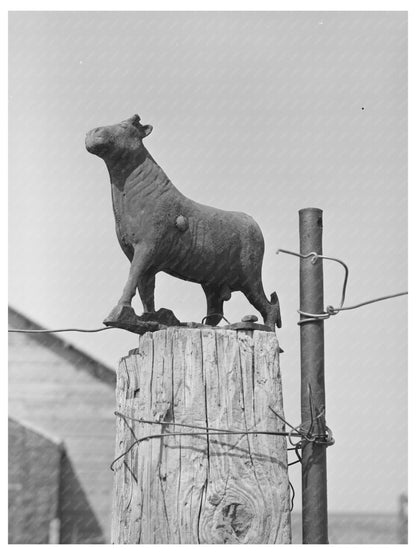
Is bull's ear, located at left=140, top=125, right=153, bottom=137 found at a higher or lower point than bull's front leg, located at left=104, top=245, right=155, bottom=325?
higher

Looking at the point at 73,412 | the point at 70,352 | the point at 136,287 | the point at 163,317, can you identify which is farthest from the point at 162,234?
the point at 70,352

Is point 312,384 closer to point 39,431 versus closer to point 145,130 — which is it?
point 145,130

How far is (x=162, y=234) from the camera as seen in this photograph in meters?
3.82

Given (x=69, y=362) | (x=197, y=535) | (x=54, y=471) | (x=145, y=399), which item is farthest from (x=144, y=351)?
(x=69, y=362)

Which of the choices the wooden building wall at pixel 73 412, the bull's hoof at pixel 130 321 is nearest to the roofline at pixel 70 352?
the wooden building wall at pixel 73 412

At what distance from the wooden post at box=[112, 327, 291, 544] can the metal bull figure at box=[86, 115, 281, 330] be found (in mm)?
399

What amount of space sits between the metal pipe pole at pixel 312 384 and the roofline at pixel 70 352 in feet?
36.7

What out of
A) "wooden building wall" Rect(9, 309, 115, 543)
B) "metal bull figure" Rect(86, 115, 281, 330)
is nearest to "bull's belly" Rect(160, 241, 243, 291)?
"metal bull figure" Rect(86, 115, 281, 330)

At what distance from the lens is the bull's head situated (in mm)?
3900

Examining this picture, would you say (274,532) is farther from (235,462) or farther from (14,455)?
(14,455)

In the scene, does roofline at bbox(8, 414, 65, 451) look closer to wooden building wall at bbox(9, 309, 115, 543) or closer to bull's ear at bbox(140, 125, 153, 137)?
wooden building wall at bbox(9, 309, 115, 543)

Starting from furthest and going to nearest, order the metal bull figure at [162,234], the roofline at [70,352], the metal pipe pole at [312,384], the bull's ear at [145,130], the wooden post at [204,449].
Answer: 1. the roofline at [70,352]
2. the bull's ear at [145,130]
3. the metal bull figure at [162,234]
4. the metal pipe pole at [312,384]
5. the wooden post at [204,449]

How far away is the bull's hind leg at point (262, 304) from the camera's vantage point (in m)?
4.12

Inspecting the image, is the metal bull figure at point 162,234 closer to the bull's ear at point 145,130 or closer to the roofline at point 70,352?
the bull's ear at point 145,130
